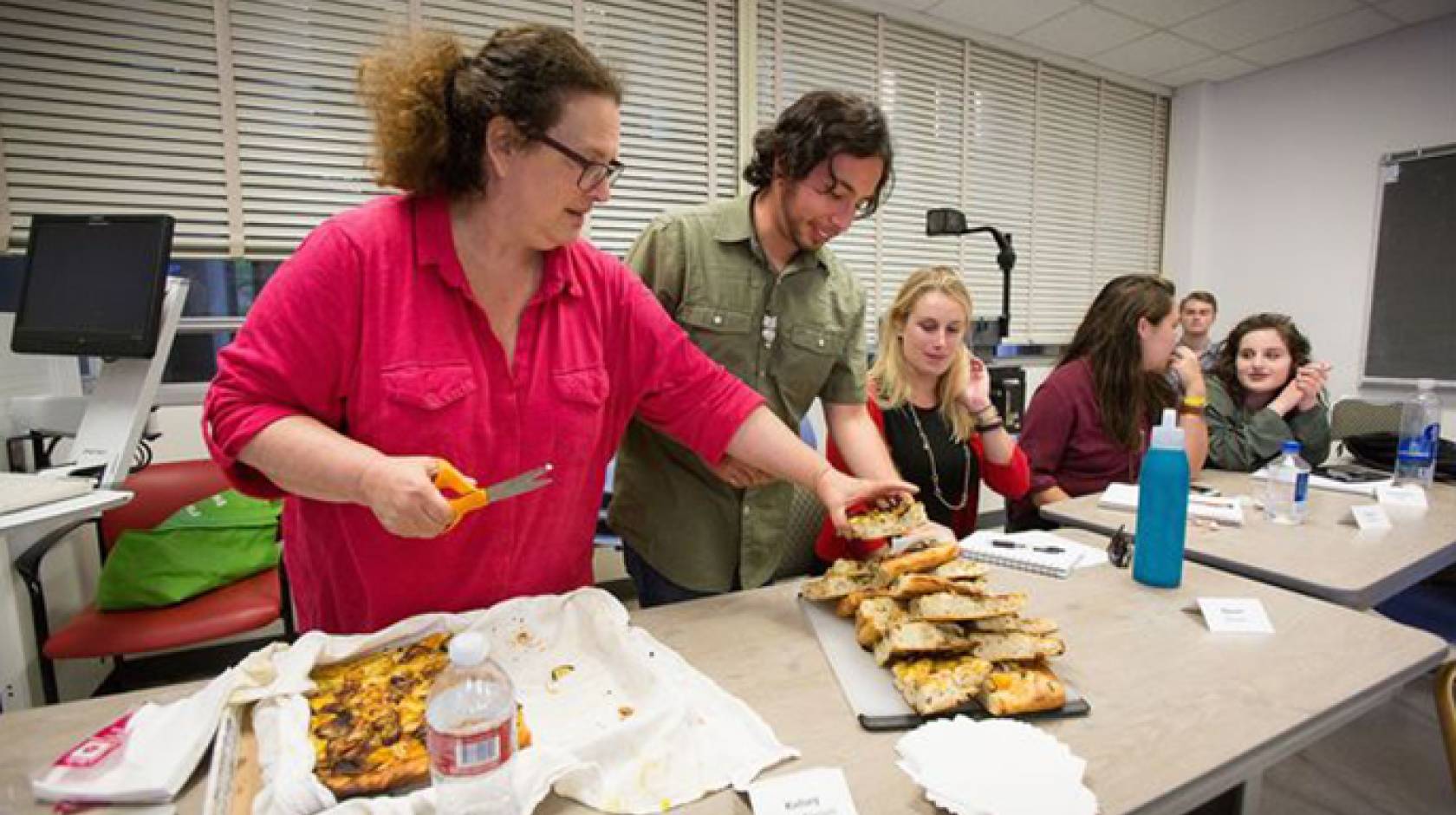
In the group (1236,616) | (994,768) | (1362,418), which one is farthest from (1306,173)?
(994,768)

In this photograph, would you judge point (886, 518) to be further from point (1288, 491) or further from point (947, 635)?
point (1288, 491)

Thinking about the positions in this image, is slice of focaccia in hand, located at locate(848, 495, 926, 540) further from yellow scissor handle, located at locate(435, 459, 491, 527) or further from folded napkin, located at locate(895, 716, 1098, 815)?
yellow scissor handle, located at locate(435, 459, 491, 527)

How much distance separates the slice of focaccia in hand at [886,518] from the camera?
3.90 ft

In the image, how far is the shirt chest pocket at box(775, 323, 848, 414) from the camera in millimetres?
1544

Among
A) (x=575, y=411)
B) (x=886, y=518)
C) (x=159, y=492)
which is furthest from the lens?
(x=159, y=492)

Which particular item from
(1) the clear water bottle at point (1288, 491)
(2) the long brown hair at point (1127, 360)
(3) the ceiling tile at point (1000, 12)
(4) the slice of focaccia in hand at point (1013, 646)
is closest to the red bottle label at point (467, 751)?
(4) the slice of focaccia in hand at point (1013, 646)

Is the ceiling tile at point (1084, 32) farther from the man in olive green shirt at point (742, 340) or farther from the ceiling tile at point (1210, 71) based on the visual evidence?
the man in olive green shirt at point (742, 340)

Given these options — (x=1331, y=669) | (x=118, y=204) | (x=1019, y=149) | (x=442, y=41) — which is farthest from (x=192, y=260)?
(x=1019, y=149)

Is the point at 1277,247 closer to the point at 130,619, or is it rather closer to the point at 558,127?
the point at 558,127

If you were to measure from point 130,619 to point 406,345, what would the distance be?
169 cm

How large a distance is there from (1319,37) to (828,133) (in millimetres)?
4859

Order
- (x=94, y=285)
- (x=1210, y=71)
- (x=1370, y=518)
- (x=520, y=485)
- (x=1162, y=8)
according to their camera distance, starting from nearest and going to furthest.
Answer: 1. (x=520, y=485)
2. (x=1370, y=518)
3. (x=94, y=285)
4. (x=1162, y=8)
5. (x=1210, y=71)

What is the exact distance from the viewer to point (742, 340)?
1.52 meters

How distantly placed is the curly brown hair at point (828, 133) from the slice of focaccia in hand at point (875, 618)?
80 centimetres
